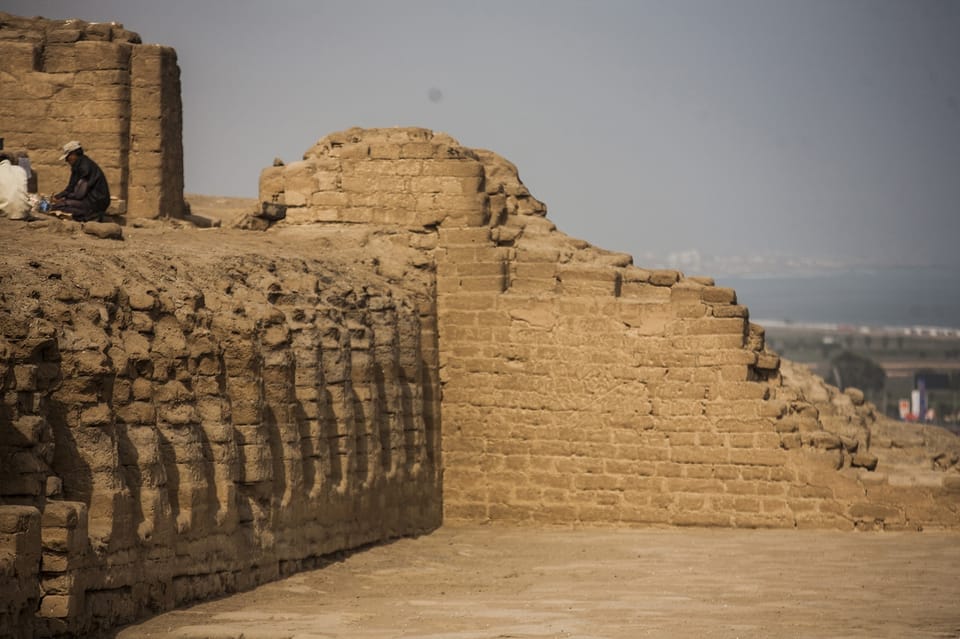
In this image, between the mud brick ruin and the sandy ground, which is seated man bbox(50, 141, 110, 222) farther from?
the sandy ground

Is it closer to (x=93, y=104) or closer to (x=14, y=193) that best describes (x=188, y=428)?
(x=14, y=193)

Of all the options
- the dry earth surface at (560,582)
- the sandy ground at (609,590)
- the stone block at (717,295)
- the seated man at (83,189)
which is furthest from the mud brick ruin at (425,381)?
the seated man at (83,189)

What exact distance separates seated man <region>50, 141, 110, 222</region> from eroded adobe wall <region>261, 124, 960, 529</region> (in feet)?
7.02

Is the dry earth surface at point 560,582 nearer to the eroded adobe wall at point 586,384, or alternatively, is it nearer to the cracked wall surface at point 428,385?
the cracked wall surface at point 428,385

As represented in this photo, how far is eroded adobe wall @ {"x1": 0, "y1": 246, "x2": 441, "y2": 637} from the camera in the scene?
14.3 meters

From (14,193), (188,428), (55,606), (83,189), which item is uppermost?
(83,189)

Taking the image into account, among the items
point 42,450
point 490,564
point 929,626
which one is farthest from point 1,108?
point 929,626

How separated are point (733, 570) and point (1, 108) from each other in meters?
9.90

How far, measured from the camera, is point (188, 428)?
16.2 metres

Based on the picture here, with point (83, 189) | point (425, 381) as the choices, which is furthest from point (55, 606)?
point (425, 381)

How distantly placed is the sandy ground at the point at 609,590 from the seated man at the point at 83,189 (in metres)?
4.50

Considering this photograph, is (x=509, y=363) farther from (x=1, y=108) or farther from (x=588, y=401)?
(x=1, y=108)

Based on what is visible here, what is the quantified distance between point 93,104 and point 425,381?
198 inches

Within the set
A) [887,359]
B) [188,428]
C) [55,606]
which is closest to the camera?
[55,606]
